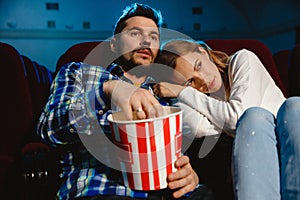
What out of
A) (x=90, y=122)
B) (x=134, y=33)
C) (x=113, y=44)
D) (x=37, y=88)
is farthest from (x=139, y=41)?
(x=37, y=88)

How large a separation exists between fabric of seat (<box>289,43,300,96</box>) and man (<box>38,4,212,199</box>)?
2.29 ft

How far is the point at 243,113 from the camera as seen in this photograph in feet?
2.53

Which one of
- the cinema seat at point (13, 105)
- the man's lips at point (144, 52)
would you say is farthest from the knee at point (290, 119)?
the cinema seat at point (13, 105)

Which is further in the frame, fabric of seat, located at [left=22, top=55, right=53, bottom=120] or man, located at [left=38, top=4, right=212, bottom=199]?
fabric of seat, located at [left=22, top=55, right=53, bottom=120]

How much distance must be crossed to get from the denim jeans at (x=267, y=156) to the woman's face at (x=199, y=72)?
1.04 ft

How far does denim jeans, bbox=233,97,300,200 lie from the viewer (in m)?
0.65

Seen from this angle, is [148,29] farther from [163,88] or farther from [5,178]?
[5,178]

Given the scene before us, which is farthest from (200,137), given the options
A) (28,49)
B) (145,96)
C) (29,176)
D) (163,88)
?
(28,49)

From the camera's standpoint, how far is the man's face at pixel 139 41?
3.51 ft

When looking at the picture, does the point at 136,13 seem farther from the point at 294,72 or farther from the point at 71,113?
the point at 294,72

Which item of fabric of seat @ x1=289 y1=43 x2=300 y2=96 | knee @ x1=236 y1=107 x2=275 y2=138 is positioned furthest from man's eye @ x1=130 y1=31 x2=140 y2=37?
fabric of seat @ x1=289 y1=43 x2=300 y2=96

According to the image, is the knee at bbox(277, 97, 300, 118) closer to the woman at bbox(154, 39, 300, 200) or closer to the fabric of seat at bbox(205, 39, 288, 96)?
the woman at bbox(154, 39, 300, 200)

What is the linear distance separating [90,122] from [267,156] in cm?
42

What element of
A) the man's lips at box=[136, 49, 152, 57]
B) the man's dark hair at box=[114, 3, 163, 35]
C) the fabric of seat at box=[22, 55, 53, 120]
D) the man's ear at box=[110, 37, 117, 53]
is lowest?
the fabric of seat at box=[22, 55, 53, 120]
